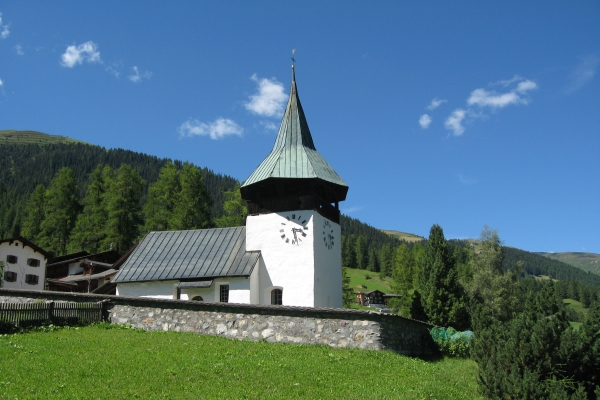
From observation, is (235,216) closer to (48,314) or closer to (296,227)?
(296,227)

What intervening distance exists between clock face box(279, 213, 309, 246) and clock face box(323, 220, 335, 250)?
1.42m

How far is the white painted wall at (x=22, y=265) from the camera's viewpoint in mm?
47281

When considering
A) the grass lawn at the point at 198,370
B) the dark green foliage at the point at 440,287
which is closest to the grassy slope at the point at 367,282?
the dark green foliage at the point at 440,287

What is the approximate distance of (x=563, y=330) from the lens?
13.8 meters

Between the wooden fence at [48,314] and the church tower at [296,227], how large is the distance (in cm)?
899

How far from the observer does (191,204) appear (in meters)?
47.9

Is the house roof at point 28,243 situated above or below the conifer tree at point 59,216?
below

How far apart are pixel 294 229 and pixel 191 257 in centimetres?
605

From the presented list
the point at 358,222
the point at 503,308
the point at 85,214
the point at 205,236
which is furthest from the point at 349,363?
the point at 358,222

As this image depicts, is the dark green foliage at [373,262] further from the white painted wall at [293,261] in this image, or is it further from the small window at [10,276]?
the white painted wall at [293,261]

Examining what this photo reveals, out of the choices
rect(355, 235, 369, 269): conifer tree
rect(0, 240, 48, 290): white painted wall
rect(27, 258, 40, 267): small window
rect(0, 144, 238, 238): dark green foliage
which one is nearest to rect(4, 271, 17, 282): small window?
rect(0, 240, 48, 290): white painted wall

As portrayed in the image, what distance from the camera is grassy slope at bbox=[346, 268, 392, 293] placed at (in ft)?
330

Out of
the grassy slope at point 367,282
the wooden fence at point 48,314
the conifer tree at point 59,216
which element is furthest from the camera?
the grassy slope at point 367,282

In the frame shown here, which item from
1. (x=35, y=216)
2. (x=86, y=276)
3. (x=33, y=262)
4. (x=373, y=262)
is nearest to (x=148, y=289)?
(x=86, y=276)
